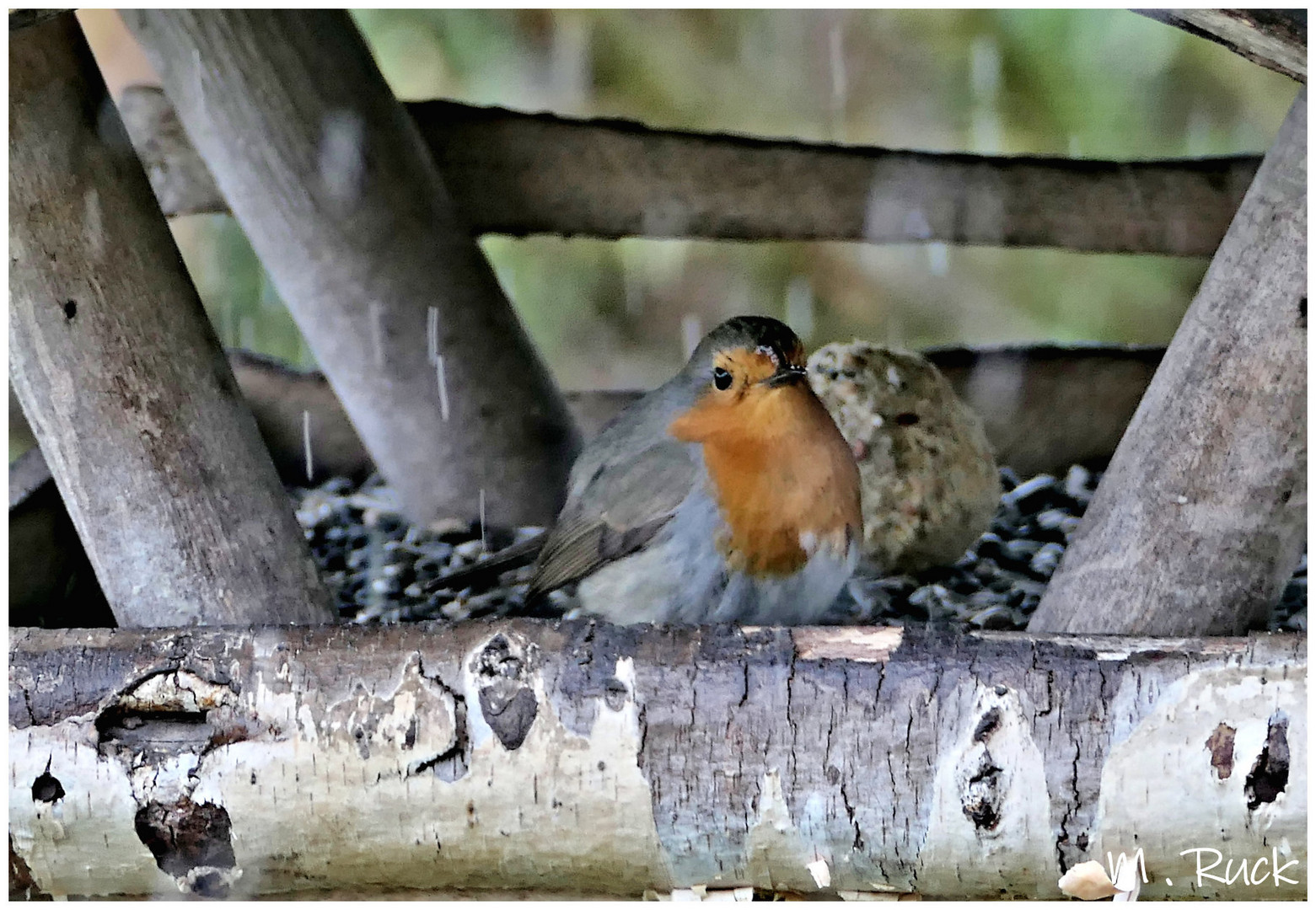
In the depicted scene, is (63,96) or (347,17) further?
(347,17)

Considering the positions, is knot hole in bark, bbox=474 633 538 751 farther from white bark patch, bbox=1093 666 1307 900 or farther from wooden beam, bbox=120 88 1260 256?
wooden beam, bbox=120 88 1260 256

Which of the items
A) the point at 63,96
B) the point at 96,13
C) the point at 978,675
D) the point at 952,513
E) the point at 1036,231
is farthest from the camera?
the point at 1036,231

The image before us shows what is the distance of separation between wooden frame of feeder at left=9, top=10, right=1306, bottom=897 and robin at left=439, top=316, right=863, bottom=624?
1.50 ft

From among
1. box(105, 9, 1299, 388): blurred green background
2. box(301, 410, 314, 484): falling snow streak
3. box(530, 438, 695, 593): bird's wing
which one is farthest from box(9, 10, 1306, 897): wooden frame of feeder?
box(105, 9, 1299, 388): blurred green background

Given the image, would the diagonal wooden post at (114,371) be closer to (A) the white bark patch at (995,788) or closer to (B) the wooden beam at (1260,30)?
(A) the white bark patch at (995,788)

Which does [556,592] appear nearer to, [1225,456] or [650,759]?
[650,759]

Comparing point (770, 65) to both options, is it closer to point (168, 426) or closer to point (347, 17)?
point (347, 17)

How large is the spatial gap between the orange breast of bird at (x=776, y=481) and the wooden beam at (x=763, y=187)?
1508mm

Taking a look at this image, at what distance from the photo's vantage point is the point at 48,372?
8.27 feet

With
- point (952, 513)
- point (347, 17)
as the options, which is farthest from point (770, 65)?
point (952, 513)

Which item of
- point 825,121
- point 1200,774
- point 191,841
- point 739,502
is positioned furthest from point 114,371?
point 825,121

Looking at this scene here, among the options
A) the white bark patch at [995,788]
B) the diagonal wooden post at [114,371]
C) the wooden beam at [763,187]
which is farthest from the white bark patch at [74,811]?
the wooden beam at [763,187]

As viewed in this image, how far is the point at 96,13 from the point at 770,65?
2.11 meters

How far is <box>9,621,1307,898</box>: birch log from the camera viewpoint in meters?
2.01
